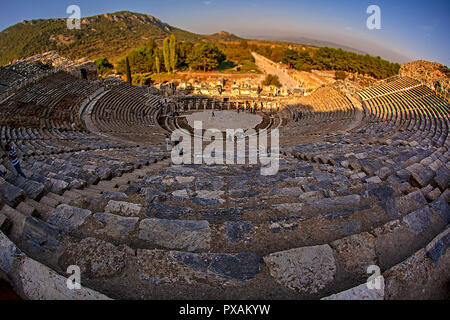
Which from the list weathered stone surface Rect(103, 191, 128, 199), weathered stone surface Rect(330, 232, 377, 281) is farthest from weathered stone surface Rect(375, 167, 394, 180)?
weathered stone surface Rect(103, 191, 128, 199)

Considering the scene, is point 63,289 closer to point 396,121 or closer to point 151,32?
point 396,121

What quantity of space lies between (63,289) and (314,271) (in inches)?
94.3

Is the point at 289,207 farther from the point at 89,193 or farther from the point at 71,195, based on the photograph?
the point at 71,195

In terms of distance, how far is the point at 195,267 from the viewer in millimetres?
2459

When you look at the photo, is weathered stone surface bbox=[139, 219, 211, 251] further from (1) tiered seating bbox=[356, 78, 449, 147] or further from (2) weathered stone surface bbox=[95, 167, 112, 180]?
(1) tiered seating bbox=[356, 78, 449, 147]

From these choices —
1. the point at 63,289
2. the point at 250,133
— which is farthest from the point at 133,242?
the point at 250,133

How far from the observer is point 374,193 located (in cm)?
392

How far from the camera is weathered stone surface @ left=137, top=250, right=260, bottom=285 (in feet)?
7.76

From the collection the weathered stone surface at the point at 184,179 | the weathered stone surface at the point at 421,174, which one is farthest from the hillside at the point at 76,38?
the weathered stone surface at the point at 421,174

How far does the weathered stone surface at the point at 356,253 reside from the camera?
247 cm

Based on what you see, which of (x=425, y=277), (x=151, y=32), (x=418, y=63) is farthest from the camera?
(x=151, y=32)

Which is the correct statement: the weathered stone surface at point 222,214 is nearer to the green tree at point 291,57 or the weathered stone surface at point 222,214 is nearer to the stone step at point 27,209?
the stone step at point 27,209

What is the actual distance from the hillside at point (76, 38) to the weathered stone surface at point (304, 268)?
9164cm

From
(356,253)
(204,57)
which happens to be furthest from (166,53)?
(356,253)
